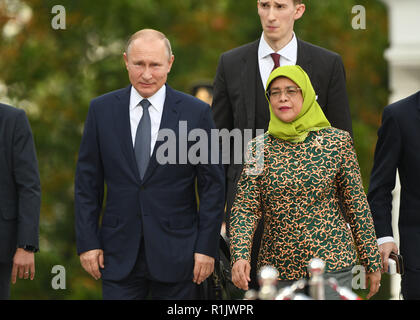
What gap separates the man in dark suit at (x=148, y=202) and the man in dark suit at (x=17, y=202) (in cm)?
58

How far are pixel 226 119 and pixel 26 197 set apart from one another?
1.27m

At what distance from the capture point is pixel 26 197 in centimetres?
591

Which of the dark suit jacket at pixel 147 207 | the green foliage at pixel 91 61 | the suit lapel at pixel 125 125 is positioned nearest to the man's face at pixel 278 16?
the dark suit jacket at pixel 147 207

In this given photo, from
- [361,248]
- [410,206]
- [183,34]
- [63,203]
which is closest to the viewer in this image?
[361,248]

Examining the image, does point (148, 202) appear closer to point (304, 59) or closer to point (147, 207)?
point (147, 207)

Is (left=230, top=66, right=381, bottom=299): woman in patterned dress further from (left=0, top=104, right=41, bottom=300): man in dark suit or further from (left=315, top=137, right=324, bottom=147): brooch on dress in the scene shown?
(left=0, top=104, right=41, bottom=300): man in dark suit

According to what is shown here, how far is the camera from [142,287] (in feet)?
17.9

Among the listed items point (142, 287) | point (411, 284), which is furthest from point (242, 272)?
point (411, 284)

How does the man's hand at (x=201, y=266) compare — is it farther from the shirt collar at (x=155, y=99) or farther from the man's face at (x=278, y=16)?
the man's face at (x=278, y=16)

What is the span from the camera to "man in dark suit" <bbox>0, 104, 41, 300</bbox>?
19.3 feet

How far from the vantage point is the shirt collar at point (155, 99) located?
18.1ft

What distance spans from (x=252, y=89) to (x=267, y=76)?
0.43 feet

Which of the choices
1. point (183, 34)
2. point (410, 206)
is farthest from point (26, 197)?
point (183, 34)
